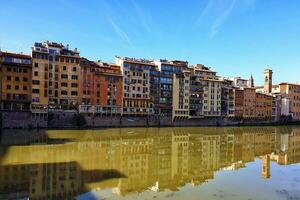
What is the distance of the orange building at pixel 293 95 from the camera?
5310 inches

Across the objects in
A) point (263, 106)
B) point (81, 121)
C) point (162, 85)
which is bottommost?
point (81, 121)

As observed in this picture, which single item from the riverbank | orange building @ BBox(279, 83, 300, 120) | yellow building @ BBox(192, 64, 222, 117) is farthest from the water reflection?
orange building @ BBox(279, 83, 300, 120)

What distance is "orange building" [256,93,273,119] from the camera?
12181 cm

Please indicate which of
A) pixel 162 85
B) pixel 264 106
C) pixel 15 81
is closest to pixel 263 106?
pixel 264 106

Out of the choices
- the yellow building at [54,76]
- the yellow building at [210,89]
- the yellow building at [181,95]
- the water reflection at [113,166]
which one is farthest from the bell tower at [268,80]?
the water reflection at [113,166]

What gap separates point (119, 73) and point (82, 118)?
645 inches

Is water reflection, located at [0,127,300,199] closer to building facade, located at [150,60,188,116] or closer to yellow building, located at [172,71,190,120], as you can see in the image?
building facade, located at [150,60,188,116]

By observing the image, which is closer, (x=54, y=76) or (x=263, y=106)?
(x=54, y=76)

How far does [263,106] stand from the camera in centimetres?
12375

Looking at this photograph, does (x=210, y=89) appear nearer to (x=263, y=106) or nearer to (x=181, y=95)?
(x=181, y=95)

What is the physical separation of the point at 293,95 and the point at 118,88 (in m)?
82.5

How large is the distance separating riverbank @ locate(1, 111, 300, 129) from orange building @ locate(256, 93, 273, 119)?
2343 cm

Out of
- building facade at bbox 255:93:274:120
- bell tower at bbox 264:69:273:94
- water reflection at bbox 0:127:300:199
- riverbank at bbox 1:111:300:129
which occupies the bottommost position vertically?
water reflection at bbox 0:127:300:199

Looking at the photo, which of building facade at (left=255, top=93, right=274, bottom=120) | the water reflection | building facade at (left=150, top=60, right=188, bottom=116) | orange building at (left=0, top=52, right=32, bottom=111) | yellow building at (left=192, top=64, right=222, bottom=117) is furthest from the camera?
building facade at (left=255, top=93, right=274, bottom=120)
